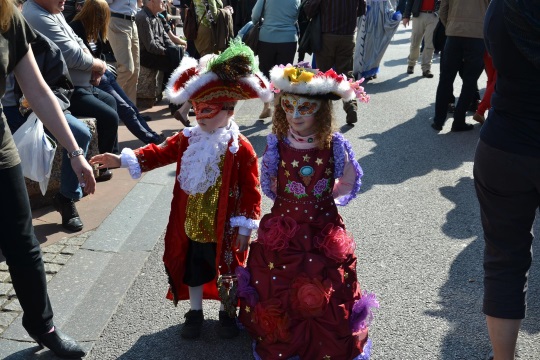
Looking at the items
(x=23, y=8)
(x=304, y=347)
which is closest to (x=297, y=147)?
(x=304, y=347)

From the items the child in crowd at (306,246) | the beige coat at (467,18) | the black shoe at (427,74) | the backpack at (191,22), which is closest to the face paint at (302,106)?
the child in crowd at (306,246)

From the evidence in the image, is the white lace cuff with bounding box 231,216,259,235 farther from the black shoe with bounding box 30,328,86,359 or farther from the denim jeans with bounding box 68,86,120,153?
the denim jeans with bounding box 68,86,120,153

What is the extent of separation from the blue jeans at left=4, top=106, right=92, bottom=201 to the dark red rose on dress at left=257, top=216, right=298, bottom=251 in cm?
214

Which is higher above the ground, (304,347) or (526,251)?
(526,251)

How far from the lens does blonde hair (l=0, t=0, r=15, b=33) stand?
8.65 feet

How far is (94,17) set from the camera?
20.0ft

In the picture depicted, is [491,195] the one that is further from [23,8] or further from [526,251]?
[23,8]

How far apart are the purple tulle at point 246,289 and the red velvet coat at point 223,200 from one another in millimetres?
120

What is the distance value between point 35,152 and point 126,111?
7.60 feet

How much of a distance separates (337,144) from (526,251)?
3.45 feet

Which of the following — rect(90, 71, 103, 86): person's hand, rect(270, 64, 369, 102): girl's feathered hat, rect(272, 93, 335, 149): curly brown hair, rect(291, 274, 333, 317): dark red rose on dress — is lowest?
rect(291, 274, 333, 317): dark red rose on dress

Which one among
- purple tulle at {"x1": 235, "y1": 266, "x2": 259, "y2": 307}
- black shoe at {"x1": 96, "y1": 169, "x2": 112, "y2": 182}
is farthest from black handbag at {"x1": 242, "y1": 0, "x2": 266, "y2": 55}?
purple tulle at {"x1": 235, "y1": 266, "x2": 259, "y2": 307}

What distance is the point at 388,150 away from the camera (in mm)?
7145

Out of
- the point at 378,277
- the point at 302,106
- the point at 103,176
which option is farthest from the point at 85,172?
the point at 103,176
